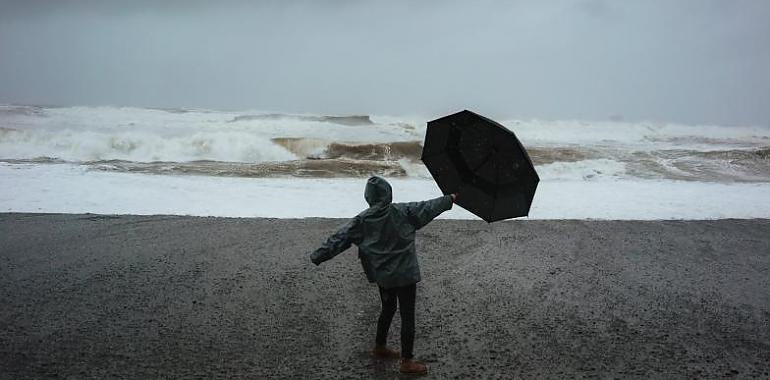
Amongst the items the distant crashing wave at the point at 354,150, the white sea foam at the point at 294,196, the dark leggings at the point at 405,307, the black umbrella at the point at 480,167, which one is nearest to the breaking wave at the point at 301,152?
the distant crashing wave at the point at 354,150

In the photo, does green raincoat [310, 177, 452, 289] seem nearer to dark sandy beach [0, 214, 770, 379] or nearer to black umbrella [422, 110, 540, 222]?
black umbrella [422, 110, 540, 222]

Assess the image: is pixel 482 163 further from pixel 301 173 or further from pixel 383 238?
pixel 301 173

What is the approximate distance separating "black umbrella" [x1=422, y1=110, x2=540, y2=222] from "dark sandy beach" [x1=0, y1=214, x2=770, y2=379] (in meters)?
1.17

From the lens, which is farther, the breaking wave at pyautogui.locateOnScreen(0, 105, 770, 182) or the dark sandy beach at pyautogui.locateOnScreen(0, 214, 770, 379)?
the breaking wave at pyautogui.locateOnScreen(0, 105, 770, 182)

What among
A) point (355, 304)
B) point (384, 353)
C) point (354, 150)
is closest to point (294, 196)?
point (355, 304)

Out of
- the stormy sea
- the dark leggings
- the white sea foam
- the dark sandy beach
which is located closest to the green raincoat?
the dark leggings

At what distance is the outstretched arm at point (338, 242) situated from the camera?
3.64 metres

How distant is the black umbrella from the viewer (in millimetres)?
3885

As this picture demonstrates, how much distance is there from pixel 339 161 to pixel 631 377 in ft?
42.0

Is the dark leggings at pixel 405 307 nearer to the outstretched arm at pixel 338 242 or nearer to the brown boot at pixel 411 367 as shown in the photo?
the brown boot at pixel 411 367

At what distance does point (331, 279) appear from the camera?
19.3 ft

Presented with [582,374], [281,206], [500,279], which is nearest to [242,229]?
[281,206]

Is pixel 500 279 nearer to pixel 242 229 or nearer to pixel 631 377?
pixel 631 377

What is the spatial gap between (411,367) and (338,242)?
102 centimetres
